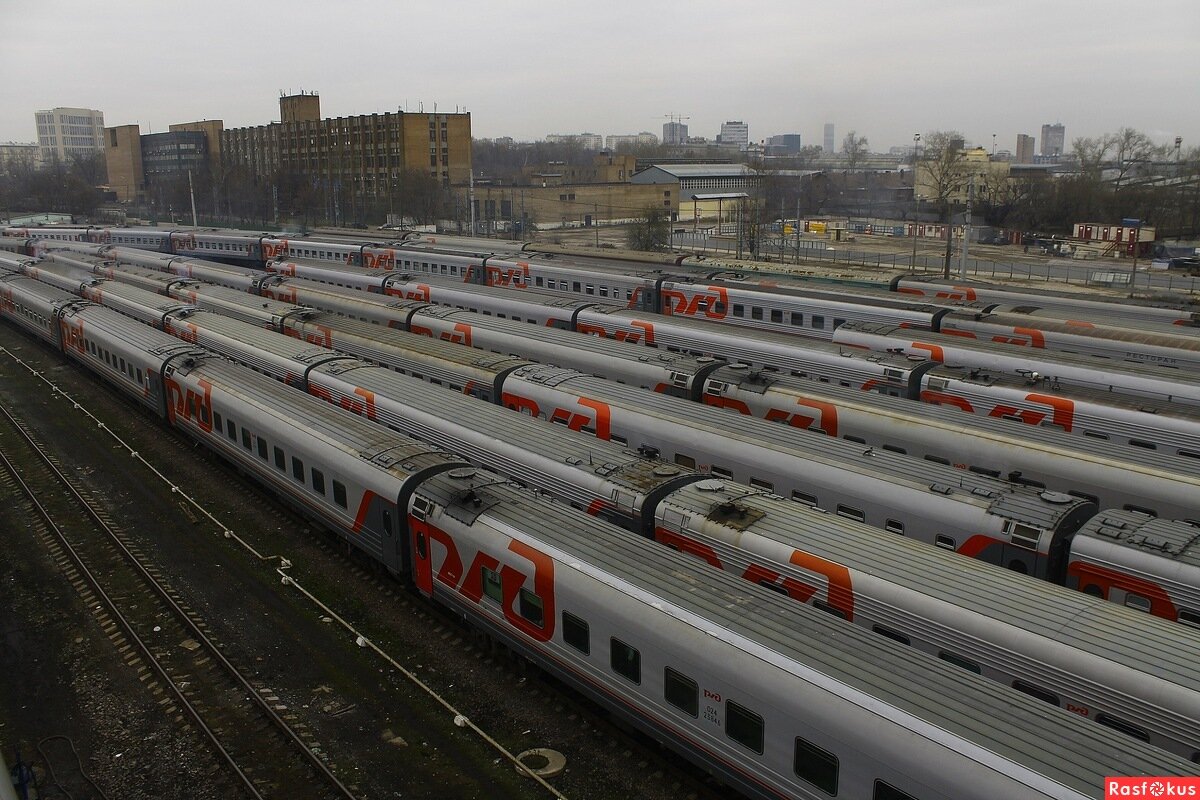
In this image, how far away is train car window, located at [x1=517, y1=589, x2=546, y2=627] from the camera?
41.0 feet

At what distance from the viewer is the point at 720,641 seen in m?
10.0

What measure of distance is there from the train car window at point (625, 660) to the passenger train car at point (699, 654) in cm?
2

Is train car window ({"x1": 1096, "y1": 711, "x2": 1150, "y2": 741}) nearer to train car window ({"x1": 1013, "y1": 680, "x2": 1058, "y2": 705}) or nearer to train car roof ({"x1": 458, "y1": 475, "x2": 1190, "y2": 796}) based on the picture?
train car window ({"x1": 1013, "y1": 680, "x2": 1058, "y2": 705})

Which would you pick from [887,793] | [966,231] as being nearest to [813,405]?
[887,793]

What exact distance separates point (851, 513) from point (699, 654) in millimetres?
5927

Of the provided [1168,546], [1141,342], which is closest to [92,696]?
[1168,546]

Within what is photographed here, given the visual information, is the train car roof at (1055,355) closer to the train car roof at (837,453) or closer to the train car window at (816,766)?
the train car roof at (837,453)

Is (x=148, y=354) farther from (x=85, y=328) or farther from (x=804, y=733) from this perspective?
(x=804, y=733)

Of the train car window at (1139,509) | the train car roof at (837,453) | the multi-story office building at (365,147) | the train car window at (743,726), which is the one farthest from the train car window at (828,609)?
the multi-story office building at (365,147)

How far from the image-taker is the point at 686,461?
17688 mm

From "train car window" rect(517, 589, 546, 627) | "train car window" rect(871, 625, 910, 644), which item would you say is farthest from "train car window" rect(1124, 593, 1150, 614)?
"train car window" rect(517, 589, 546, 627)

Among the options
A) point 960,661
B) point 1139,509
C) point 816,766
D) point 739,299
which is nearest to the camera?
point 816,766

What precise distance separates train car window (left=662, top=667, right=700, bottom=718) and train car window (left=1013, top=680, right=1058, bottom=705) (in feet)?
12.0

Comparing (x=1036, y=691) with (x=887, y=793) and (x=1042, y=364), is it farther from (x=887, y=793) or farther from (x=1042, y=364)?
(x=1042, y=364)
